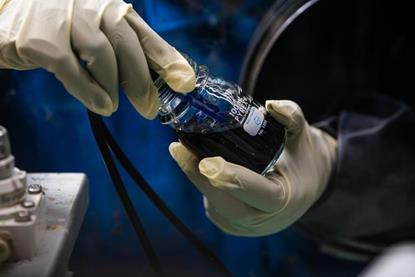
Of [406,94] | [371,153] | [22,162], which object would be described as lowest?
[22,162]

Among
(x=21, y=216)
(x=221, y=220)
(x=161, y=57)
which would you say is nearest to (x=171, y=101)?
(x=161, y=57)

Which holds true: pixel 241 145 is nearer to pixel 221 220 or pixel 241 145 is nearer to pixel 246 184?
pixel 246 184

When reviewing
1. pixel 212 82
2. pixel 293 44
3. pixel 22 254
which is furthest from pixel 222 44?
pixel 22 254

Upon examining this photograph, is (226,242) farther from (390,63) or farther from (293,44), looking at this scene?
(390,63)

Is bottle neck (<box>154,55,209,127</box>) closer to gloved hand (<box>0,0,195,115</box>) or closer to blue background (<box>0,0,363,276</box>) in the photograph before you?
gloved hand (<box>0,0,195,115</box>)

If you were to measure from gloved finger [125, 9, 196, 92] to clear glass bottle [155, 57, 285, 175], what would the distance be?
0.08 feet

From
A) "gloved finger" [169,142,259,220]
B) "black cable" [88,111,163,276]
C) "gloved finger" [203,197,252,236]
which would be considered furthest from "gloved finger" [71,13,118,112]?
"gloved finger" [203,197,252,236]

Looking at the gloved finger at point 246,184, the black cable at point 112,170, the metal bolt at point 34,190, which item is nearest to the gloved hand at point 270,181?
the gloved finger at point 246,184

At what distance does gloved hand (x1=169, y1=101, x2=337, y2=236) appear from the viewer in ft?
3.09

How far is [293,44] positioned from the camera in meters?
1.48

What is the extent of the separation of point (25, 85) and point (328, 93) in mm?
741

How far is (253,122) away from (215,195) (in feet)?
0.72

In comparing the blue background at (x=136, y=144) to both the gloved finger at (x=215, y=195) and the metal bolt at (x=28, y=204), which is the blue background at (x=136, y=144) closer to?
the gloved finger at (x=215, y=195)

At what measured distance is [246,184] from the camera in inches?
37.4
